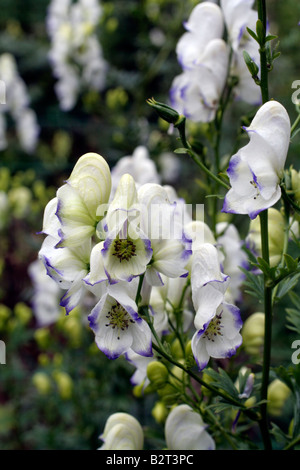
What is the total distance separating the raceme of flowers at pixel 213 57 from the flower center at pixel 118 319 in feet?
1.22

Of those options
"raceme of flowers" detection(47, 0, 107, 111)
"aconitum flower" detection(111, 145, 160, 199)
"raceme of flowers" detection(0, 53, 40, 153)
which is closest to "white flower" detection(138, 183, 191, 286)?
"aconitum flower" detection(111, 145, 160, 199)

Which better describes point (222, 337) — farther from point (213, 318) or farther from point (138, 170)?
point (138, 170)

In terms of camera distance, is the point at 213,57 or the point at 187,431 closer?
the point at 187,431

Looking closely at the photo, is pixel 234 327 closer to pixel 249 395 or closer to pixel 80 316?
pixel 249 395

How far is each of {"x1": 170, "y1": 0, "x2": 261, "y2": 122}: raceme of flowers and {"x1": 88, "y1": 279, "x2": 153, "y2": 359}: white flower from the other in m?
0.36

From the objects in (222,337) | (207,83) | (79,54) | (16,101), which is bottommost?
(222,337)

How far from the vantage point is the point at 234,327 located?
0.57 meters

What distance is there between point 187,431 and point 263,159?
0.35 meters

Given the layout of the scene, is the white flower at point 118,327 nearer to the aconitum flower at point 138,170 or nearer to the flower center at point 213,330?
the flower center at point 213,330

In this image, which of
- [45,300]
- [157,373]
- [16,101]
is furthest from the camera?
[16,101]

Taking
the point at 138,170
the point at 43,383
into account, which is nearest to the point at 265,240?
the point at 138,170

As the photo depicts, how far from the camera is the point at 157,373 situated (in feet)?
2.10

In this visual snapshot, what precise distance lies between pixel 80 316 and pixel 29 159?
318 centimetres
